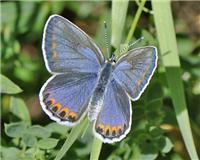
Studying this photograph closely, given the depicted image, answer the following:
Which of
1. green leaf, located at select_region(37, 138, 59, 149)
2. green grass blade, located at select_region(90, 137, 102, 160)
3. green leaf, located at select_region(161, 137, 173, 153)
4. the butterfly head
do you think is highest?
the butterfly head

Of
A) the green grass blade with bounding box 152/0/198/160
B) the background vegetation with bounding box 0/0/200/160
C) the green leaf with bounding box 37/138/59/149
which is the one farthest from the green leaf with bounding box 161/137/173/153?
the green leaf with bounding box 37/138/59/149

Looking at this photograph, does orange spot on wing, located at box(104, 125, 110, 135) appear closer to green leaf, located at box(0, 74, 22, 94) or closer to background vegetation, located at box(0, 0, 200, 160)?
background vegetation, located at box(0, 0, 200, 160)

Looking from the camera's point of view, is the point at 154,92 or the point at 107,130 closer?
the point at 107,130

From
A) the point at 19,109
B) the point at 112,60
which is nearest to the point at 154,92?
the point at 112,60

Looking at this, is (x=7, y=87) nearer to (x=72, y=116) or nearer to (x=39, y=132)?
(x=39, y=132)

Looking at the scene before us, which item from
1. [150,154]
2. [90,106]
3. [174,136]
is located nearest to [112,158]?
[150,154]

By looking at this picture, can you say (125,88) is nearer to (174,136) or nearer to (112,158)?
(112,158)
